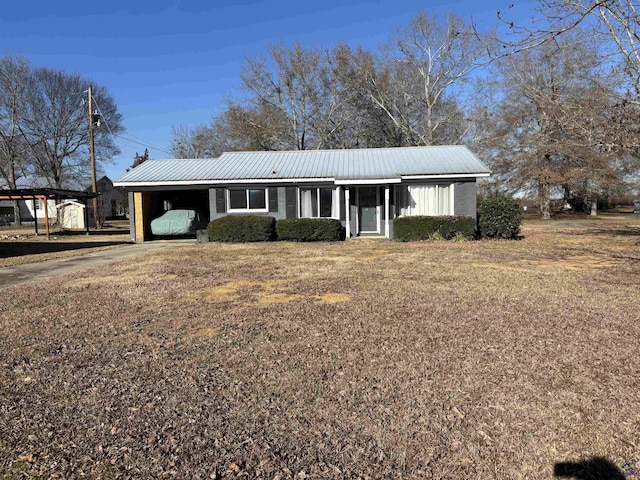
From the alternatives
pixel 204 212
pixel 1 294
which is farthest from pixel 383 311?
pixel 204 212

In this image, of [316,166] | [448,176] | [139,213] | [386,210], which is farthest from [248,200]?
[448,176]

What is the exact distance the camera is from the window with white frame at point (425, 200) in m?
17.6

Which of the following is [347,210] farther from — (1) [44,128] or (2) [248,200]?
(1) [44,128]

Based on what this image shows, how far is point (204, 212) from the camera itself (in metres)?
22.0

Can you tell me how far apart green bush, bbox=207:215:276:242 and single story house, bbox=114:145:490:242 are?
1.83 metres

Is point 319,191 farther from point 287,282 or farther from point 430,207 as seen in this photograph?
point 287,282

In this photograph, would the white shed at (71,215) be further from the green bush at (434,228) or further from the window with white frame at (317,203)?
the green bush at (434,228)

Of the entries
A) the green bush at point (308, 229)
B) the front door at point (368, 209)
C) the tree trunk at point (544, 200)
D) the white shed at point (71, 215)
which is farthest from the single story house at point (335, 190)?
the tree trunk at point (544, 200)

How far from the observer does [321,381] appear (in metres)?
3.44

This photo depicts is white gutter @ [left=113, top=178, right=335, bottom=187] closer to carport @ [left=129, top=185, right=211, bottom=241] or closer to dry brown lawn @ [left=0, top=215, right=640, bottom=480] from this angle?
carport @ [left=129, top=185, right=211, bottom=241]

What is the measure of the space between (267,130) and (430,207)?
18639 millimetres

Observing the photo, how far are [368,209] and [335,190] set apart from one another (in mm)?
1684

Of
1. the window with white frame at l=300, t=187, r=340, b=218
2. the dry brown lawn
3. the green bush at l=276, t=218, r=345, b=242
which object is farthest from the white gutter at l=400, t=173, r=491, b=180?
the dry brown lawn

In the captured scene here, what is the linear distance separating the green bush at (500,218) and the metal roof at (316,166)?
2.02m
